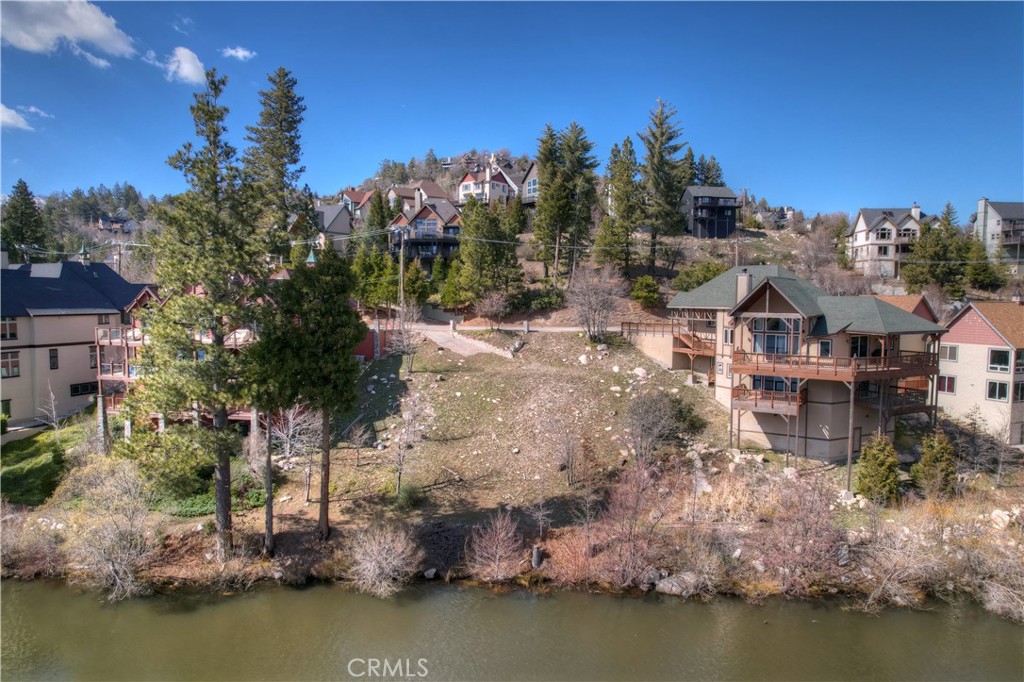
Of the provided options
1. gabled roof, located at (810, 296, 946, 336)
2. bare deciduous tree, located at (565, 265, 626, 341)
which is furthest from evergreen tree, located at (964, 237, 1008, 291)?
bare deciduous tree, located at (565, 265, 626, 341)

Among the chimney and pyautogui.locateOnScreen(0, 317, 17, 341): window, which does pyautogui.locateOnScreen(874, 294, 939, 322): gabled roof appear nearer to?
the chimney

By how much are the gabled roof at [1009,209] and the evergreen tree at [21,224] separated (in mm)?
90940

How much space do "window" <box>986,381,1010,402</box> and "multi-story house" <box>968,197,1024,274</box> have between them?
35076mm

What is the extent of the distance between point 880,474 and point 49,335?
133 feet

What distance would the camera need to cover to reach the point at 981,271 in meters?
47.2

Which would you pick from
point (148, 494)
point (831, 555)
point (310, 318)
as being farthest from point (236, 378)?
point (831, 555)

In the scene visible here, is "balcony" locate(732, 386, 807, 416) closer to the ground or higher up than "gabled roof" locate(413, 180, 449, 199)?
closer to the ground

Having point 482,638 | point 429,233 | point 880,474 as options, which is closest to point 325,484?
point 482,638

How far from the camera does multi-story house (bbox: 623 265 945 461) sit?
2431 cm

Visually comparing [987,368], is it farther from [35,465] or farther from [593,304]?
[35,465]

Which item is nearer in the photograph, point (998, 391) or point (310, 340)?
point (310, 340)

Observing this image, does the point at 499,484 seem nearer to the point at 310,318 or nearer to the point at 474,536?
the point at 474,536

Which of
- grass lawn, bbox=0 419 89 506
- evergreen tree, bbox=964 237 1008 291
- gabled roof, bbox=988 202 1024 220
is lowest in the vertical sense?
grass lawn, bbox=0 419 89 506

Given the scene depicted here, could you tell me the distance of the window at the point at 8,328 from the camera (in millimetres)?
31125
